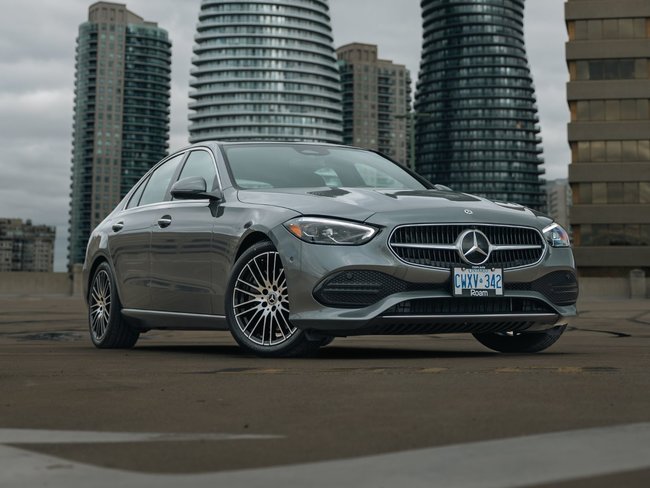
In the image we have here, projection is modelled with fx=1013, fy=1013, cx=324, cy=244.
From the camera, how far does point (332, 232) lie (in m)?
6.36

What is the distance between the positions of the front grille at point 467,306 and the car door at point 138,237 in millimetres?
2543

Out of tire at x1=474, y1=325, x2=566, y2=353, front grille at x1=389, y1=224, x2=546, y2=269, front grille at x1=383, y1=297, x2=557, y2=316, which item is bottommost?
tire at x1=474, y1=325, x2=566, y2=353

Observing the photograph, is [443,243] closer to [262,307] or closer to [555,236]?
[555,236]

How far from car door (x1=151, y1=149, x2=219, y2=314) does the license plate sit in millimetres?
1841

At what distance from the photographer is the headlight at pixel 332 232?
20.8 feet

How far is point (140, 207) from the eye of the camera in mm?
8641

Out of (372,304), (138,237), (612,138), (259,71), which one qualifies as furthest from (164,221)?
(259,71)

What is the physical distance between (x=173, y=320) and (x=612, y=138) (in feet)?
264

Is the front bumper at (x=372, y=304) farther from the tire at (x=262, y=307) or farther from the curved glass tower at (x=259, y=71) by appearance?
the curved glass tower at (x=259, y=71)

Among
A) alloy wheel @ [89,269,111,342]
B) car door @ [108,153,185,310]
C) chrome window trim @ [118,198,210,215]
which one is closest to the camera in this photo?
chrome window trim @ [118,198,210,215]

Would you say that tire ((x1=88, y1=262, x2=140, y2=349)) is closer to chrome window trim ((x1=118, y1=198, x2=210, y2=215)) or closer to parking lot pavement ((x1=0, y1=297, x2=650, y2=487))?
chrome window trim ((x1=118, y1=198, x2=210, y2=215))

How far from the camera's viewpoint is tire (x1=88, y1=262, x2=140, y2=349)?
336 inches

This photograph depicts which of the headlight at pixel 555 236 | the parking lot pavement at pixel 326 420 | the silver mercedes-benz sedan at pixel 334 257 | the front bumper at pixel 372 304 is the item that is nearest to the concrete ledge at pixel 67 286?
the silver mercedes-benz sedan at pixel 334 257

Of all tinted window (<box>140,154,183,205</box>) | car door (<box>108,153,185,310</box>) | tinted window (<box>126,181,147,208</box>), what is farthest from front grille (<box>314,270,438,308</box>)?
tinted window (<box>126,181,147,208</box>)
